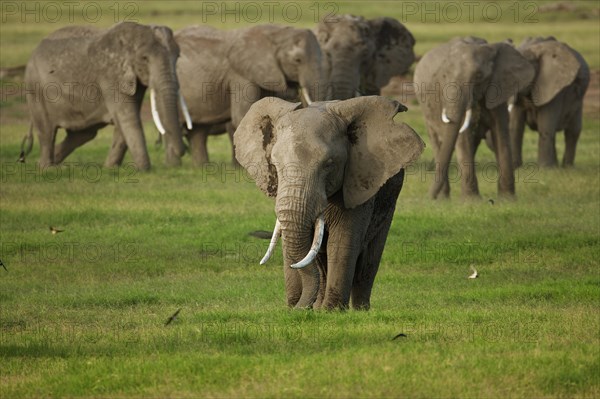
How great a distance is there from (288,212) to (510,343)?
1.98 m

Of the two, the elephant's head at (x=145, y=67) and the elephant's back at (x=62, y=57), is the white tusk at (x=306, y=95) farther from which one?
the elephant's back at (x=62, y=57)

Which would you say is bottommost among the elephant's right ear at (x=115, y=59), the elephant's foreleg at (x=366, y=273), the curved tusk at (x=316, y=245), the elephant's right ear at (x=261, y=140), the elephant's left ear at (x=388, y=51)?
the elephant's left ear at (x=388, y=51)

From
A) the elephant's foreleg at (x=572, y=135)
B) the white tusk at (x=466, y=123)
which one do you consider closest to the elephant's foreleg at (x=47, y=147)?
the white tusk at (x=466, y=123)

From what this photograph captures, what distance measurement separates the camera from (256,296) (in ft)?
44.7

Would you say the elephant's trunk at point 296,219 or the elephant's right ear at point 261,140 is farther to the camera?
the elephant's right ear at point 261,140

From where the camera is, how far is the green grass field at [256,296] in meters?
9.20

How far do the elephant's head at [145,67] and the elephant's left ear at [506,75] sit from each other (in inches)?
201

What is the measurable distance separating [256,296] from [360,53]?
16164mm

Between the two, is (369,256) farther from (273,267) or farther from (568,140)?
(568,140)

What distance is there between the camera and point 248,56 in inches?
1016

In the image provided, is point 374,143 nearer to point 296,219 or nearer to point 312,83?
point 296,219

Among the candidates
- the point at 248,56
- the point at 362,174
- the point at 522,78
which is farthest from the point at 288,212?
the point at 248,56

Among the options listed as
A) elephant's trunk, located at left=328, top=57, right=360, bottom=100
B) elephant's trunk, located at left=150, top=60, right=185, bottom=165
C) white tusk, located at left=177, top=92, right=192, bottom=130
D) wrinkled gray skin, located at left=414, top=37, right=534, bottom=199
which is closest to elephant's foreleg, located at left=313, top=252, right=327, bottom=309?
wrinkled gray skin, located at left=414, top=37, right=534, bottom=199

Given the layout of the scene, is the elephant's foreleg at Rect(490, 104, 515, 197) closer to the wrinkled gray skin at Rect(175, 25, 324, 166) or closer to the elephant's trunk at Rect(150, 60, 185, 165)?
the elephant's trunk at Rect(150, 60, 185, 165)
